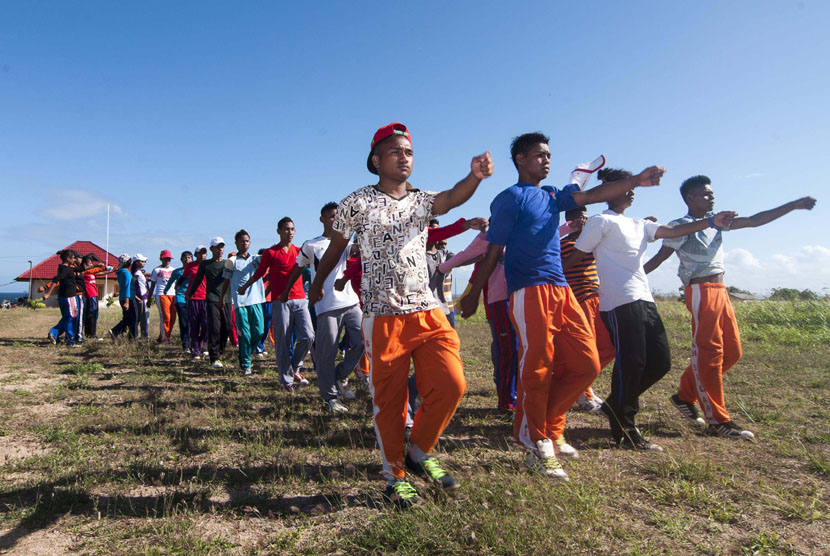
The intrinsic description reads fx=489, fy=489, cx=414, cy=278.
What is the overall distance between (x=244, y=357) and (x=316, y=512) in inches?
216

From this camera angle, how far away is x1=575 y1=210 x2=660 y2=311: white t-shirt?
4.17 m

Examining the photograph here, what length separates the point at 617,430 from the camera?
411 centimetres

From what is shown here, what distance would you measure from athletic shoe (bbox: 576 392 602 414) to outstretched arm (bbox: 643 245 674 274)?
1.58 metres

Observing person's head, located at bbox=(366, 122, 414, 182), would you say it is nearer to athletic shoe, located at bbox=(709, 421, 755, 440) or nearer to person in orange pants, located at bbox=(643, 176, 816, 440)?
person in orange pants, located at bbox=(643, 176, 816, 440)

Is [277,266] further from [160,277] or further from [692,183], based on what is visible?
[160,277]

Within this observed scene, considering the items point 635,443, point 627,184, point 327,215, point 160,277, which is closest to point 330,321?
point 327,215

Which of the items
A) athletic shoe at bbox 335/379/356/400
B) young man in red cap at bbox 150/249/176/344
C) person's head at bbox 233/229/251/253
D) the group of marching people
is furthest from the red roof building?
the group of marching people

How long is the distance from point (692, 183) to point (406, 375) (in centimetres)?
389

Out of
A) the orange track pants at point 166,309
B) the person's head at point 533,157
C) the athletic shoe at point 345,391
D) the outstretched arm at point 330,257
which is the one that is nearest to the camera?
the outstretched arm at point 330,257

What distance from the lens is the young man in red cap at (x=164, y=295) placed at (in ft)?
38.4

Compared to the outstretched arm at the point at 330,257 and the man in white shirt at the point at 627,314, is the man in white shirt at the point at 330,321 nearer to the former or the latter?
the outstretched arm at the point at 330,257

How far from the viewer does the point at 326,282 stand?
5.78m

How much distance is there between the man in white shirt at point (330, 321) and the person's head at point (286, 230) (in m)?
1.26

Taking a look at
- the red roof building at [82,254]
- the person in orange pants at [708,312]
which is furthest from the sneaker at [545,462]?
the red roof building at [82,254]
